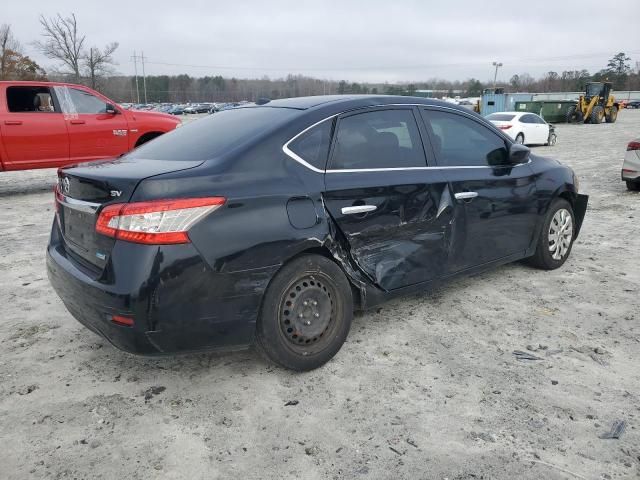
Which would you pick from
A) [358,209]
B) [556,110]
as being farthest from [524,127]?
[358,209]

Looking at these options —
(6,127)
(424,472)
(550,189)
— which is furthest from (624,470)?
(6,127)

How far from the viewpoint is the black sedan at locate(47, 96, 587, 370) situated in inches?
101

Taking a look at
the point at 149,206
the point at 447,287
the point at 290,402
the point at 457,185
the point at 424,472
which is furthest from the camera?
the point at 447,287

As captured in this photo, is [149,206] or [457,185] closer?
[149,206]

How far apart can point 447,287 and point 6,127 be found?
766cm

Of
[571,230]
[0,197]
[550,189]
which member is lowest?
[0,197]

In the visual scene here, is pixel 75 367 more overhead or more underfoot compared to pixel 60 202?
Result: more underfoot

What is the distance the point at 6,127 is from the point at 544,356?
8.67 metres

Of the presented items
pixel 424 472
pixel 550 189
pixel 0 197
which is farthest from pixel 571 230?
pixel 0 197

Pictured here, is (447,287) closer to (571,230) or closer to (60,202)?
(571,230)

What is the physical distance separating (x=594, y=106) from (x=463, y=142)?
33.5m

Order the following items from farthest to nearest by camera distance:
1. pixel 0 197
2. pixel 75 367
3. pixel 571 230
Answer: pixel 0 197, pixel 571 230, pixel 75 367

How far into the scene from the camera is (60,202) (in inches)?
125

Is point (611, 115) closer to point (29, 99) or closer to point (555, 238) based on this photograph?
point (555, 238)
